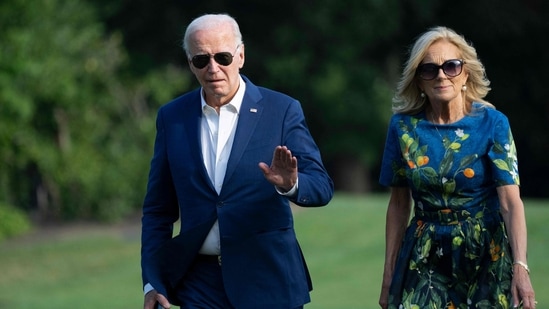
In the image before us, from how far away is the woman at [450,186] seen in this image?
5.76 metres

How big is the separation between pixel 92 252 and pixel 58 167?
12.1 ft

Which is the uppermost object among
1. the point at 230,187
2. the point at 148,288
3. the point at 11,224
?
the point at 11,224

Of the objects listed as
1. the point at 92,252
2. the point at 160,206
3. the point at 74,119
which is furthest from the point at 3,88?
the point at 160,206

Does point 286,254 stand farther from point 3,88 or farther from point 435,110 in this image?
point 3,88

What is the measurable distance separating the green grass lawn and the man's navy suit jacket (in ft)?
26.1

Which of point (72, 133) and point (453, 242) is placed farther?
point (72, 133)

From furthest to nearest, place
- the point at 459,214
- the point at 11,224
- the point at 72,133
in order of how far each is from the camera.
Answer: the point at 72,133 → the point at 11,224 → the point at 459,214

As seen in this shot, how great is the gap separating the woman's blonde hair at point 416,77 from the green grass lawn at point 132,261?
784 cm

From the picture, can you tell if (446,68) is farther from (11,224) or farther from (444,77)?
(11,224)

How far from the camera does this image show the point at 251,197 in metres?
5.73

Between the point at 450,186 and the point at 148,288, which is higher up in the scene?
the point at 450,186

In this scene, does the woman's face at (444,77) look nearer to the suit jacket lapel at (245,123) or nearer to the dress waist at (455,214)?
the dress waist at (455,214)

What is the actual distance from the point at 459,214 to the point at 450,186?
0.45 feet

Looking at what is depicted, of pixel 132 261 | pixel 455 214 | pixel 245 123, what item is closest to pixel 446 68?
pixel 455 214
